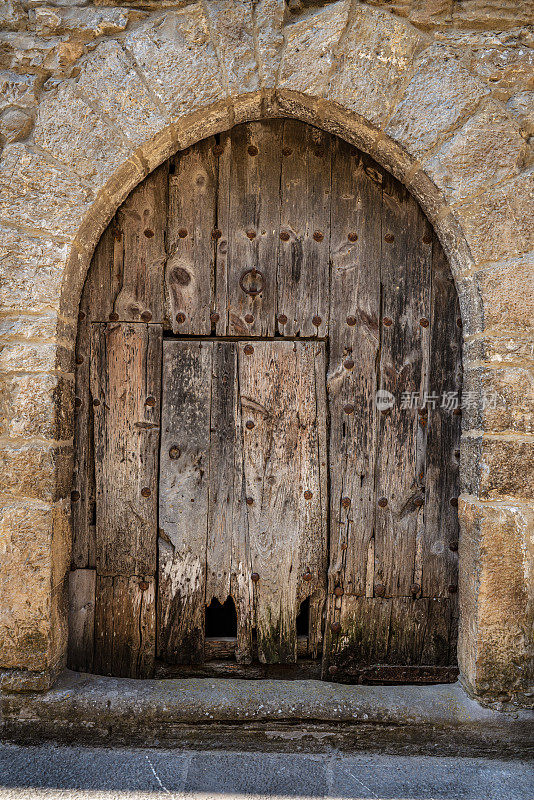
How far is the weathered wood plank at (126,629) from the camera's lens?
81.4 inches

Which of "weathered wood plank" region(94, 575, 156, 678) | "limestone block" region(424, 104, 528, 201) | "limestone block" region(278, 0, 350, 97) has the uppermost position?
"limestone block" region(278, 0, 350, 97)

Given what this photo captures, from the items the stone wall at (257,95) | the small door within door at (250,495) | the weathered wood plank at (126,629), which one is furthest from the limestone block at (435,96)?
the weathered wood plank at (126,629)

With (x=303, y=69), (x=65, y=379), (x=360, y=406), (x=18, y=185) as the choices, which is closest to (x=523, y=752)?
(x=360, y=406)

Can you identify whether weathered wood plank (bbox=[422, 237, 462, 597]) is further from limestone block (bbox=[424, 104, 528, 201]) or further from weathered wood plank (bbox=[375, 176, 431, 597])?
limestone block (bbox=[424, 104, 528, 201])

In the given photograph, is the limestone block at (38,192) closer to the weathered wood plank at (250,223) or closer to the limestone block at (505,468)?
the weathered wood plank at (250,223)

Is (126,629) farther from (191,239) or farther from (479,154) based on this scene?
(479,154)

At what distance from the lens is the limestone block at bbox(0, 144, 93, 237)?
→ 186 centimetres

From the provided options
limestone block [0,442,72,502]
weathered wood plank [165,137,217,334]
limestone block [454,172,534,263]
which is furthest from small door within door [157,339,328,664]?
limestone block [454,172,534,263]

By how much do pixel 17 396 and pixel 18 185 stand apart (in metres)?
0.76

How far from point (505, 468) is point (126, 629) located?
5.15 ft

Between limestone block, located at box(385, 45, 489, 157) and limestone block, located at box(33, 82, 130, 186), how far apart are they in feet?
3.28

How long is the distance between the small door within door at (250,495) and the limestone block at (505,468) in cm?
59

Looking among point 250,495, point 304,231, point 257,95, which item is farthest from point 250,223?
point 250,495

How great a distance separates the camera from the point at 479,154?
1845 millimetres
